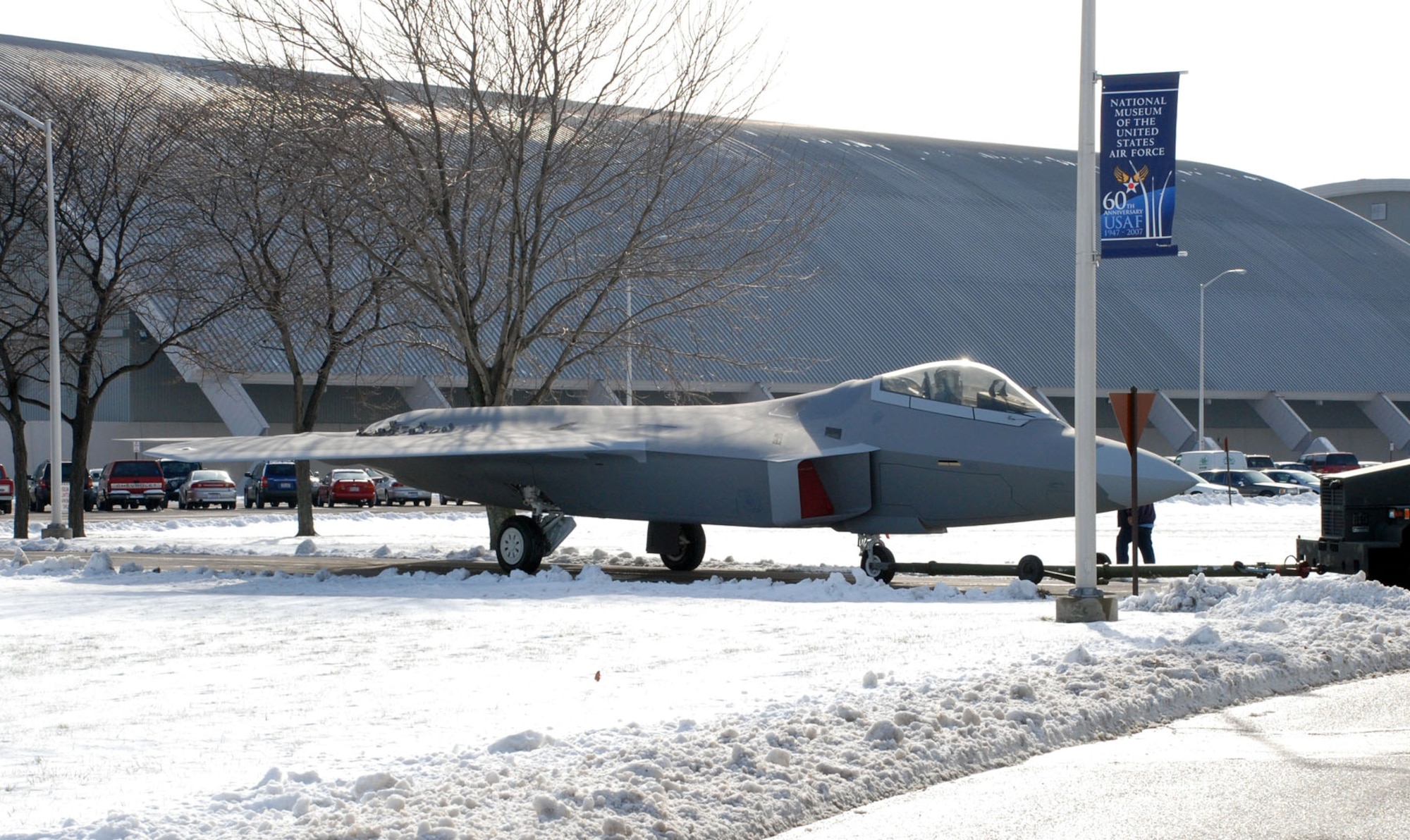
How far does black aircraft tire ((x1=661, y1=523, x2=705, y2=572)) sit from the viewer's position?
69.7 feet

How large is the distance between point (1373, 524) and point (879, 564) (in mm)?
5883

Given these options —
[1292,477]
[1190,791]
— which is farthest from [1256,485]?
[1190,791]

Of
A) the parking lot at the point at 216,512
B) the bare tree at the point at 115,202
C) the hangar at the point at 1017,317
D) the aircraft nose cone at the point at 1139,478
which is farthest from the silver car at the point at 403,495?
the aircraft nose cone at the point at 1139,478

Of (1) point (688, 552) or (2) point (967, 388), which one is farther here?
(1) point (688, 552)

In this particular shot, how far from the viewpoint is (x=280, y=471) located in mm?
51812

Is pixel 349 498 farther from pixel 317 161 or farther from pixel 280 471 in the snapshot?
pixel 317 161

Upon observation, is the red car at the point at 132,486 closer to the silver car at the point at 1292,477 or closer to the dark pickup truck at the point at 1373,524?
the silver car at the point at 1292,477

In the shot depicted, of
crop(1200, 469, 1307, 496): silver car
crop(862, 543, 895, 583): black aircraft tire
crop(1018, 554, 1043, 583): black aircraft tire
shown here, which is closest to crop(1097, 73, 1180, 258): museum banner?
crop(1018, 554, 1043, 583): black aircraft tire

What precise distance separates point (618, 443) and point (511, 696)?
10.3 m

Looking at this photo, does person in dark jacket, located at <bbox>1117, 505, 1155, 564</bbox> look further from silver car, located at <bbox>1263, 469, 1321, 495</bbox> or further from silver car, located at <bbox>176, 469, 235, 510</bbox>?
silver car, located at <bbox>176, 469, 235, 510</bbox>

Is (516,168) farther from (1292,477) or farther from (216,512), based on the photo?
(1292,477)

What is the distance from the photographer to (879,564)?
60.4ft

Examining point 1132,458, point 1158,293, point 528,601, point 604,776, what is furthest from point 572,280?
point 1158,293

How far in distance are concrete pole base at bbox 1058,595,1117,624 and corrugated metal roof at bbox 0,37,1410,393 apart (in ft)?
135
